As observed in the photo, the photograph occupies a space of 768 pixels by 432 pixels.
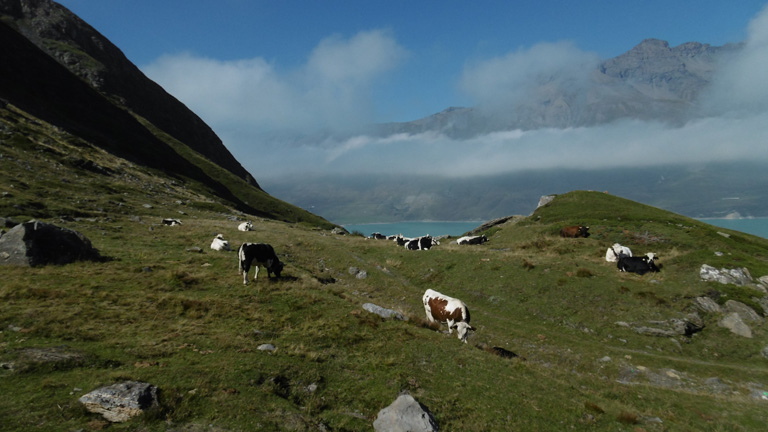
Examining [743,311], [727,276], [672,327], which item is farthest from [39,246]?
[727,276]

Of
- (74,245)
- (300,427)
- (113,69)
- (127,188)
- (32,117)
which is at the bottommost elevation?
(300,427)

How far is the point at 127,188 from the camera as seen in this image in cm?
5266

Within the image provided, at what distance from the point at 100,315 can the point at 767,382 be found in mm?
31958

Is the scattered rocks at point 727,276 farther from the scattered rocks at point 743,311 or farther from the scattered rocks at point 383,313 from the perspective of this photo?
the scattered rocks at point 383,313

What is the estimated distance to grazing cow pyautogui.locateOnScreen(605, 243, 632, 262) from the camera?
33.9 metres

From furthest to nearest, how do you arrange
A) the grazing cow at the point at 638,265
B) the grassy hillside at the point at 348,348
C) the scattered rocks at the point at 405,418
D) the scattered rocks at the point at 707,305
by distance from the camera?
the grazing cow at the point at 638,265, the scattered rocks at the point at 707,305, the scattered rocks at the point at 405,418, the grassy hillside at the point at 348,348

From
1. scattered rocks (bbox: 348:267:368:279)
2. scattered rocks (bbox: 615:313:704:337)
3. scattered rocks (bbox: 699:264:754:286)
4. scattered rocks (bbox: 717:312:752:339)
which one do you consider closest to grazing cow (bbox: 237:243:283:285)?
scattered rocks (bbox: 348:267:368:279)

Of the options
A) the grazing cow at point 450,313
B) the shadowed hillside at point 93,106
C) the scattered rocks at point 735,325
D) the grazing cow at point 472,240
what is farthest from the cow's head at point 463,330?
the shadowed hillside at point 93,106

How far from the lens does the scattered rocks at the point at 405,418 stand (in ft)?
30.1

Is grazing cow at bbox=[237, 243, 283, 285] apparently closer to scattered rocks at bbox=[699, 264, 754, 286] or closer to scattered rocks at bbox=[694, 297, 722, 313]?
scattered rocks at bbox=[694, 297, 722, 313]

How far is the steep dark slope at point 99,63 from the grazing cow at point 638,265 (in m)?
146

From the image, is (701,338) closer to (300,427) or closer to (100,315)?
(300,427)

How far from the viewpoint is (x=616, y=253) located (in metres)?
34.3

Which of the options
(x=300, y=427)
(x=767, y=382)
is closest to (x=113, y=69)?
(x=300, y=427)
